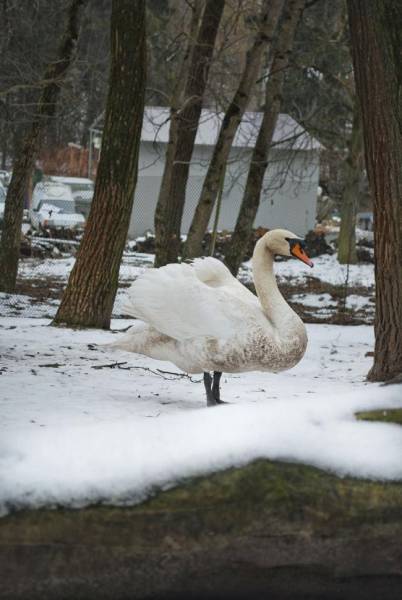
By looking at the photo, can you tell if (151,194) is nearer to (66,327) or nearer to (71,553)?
(66,327)

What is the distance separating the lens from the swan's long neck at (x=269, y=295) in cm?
607

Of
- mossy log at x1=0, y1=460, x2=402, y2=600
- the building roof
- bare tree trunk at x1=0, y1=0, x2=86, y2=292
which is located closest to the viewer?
mossy log at x1=0, y1=460, x2=402, y2=600

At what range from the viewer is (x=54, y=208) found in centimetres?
3000

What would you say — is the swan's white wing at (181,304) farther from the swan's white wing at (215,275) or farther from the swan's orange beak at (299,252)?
the swan's orange beak at (299,252)

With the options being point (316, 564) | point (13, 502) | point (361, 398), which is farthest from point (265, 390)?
point (13, 502)

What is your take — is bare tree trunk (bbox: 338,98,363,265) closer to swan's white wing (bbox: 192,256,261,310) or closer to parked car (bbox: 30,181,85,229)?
parked car (bbox: 30,181,85,229)

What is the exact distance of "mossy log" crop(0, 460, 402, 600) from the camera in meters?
4.02

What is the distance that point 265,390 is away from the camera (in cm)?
728

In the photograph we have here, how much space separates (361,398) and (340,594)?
3.23 ft

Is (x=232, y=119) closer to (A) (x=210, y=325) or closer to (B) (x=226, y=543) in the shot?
(A) (x=210, y=325)

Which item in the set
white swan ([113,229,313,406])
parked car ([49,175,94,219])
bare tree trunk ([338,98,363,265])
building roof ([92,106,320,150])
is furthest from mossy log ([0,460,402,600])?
parked car ([49,175,94,219])

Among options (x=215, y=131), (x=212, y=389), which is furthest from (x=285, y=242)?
(x=215, y=131)

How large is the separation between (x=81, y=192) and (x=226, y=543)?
30.5 metres

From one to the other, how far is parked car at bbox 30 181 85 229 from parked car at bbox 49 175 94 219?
0.33 metres
